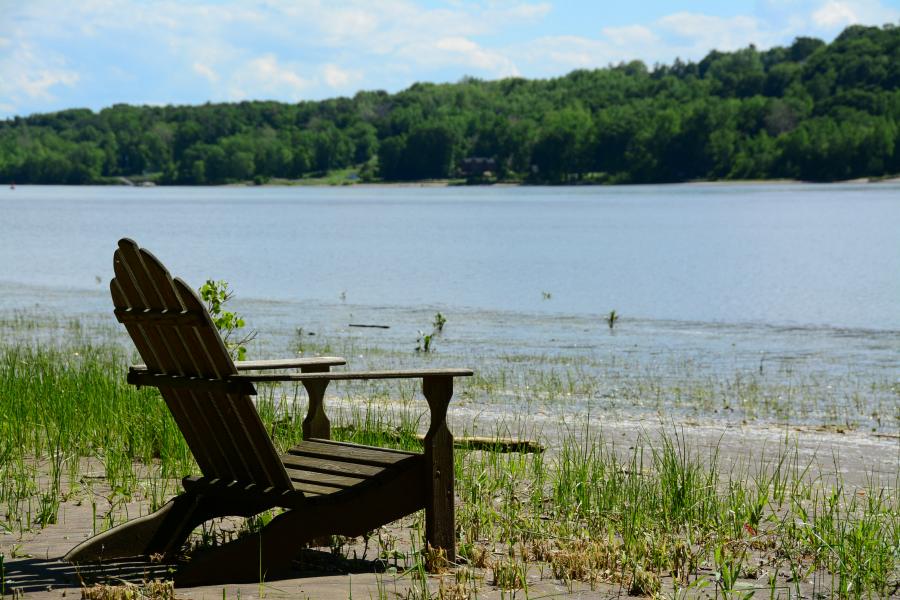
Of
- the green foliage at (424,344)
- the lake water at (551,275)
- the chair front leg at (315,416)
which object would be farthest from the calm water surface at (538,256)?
the chair front leg at (315,416)

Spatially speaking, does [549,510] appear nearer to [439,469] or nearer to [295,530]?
[439,469]

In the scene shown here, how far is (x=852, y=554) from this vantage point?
207 inches

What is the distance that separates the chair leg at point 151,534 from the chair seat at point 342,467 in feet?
1.60

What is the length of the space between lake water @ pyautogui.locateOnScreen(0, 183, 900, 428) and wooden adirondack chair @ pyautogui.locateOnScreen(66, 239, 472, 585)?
38.2ft

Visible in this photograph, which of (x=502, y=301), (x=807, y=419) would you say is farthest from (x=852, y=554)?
(x=502, y=301)

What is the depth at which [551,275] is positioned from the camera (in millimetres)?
37656

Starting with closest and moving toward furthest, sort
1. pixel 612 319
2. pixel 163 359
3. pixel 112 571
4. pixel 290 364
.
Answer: pixel 112 571 → pixel 163 359 → pixel 290 364 → pixel 612 319

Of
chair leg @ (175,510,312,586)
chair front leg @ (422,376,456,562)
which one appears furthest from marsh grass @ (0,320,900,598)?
chair leg @ (175,510,312,586)

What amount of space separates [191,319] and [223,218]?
8173 centimetres

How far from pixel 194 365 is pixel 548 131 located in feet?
492

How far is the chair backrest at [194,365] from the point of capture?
15.0 feet

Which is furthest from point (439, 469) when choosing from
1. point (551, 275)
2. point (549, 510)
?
point (551, 275)

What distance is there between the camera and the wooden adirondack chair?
4656mm

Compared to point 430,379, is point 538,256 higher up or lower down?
lower down
